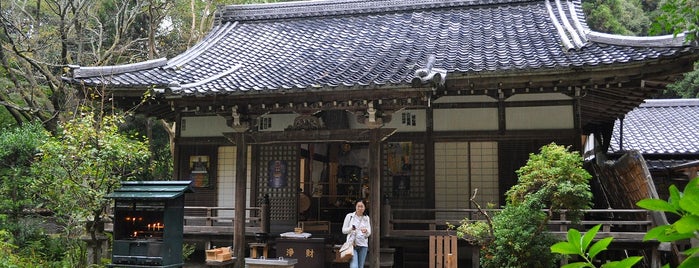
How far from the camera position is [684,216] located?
49.1 inches

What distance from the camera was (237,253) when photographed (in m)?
11.4

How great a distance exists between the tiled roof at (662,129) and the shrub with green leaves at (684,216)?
15.5 meters

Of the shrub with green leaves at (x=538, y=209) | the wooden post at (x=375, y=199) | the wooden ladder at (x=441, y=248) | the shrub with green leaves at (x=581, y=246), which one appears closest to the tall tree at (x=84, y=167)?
the wooden post at (x=375, y=199)

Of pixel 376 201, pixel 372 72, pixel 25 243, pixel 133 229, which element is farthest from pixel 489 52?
pixel 25 243

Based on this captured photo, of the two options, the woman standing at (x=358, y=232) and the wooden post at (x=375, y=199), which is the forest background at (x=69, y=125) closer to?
the woman standing at (x=358, y=232)

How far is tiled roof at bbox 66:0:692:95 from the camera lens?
1066 cm

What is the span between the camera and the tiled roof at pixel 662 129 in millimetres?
16031

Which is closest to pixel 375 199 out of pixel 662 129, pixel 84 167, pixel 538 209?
pixel 538 209

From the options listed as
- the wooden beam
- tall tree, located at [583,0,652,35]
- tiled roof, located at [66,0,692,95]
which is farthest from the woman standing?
tall tree, located at [583,0,652,35]

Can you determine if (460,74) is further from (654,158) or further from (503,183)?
(654,158)

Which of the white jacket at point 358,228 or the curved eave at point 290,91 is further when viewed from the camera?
the white jacket at point 358,228

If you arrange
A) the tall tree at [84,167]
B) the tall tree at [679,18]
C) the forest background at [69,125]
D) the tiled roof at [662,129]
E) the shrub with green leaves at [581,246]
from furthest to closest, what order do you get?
the tiled roof at [662,129] < the forest background at [69,125] < the tall tree at [84,167] < the tall tree at [679,18] < the shrub with green leaves at [581,246]

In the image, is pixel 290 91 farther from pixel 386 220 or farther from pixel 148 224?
pixel 148 224

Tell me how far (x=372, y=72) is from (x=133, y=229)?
5.43m
